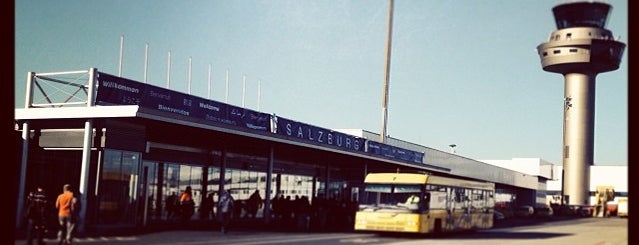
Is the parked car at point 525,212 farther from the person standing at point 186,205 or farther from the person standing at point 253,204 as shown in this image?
the person standing at point 186,205

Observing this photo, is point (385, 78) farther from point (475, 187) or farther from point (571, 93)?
point (571, 93)

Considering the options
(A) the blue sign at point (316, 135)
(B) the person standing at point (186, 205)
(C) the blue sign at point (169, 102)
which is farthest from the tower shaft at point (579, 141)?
(B) the person standing at point (186, 205)

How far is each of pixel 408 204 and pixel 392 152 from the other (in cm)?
1522

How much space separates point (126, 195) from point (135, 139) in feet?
5.87

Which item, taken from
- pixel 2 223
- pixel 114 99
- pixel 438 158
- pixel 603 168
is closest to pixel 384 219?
pixel 114 99

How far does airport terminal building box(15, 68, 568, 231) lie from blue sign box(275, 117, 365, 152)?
1.8 inches

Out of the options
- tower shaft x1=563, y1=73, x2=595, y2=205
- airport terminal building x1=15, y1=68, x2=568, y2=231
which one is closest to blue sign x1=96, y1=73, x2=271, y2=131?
airport terminal building x1=15, y1=68, x2=568, y2=231

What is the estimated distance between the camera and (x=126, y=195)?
2300cm

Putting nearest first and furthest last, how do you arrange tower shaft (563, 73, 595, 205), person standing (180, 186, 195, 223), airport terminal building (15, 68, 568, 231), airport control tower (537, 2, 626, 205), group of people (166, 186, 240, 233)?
1. airport terminal building (15, 68, 568, 231)
2. group of people (166, 186, 240, 233)
3. person standing (180, 186, 195, 223)
4. tower shaft (563, 73, 595, 205)
5. airport control tower (537, 2, 626, 205)

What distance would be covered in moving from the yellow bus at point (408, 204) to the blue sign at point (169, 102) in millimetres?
5213

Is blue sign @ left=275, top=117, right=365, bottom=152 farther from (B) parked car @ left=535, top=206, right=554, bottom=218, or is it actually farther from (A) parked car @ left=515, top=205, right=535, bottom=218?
(B) parked car @ left=535, top=206, right=554, bottom=218

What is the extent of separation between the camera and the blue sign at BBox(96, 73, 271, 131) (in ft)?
71.7

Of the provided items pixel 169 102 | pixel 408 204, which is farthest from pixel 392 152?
pixel 169 102

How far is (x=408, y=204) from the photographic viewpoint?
2583cm
